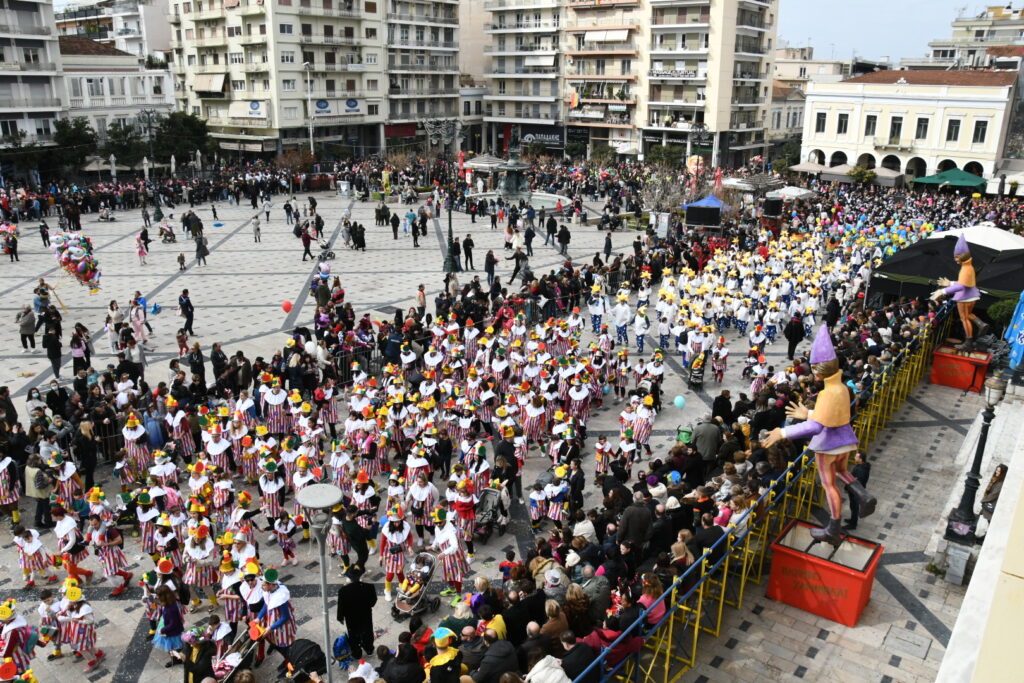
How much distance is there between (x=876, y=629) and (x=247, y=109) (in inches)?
2335

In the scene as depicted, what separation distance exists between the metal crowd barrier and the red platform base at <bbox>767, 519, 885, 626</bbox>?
1.44 feet

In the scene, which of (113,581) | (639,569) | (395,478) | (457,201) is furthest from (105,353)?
(457,201)

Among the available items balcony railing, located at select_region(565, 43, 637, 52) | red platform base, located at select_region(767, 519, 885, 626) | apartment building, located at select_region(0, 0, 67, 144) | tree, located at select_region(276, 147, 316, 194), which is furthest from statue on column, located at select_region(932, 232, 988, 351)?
balcony railing, located at select_region(565, 43, 637, 52)

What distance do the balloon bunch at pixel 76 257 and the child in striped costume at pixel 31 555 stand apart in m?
12.8

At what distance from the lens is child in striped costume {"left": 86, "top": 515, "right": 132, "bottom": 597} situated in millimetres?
10648

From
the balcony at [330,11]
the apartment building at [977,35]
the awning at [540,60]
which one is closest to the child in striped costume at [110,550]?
the balcony at [330,11]

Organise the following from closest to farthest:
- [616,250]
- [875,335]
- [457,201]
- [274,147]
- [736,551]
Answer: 1. [736,551]
2. [875,335]
3. [616,250]
4. [457,201]
5. [274,147]

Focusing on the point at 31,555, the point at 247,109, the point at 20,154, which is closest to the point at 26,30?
the point at 20,154

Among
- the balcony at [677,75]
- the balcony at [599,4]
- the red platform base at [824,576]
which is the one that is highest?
the balcony at [599,4]

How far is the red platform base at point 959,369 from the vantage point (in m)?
17.5

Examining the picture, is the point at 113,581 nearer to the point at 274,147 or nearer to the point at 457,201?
the point at 457,201

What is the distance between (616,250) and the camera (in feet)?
113

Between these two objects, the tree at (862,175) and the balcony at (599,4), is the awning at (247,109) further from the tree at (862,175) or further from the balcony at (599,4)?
the tree at (862,175)

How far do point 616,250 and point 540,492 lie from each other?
23.3 m
